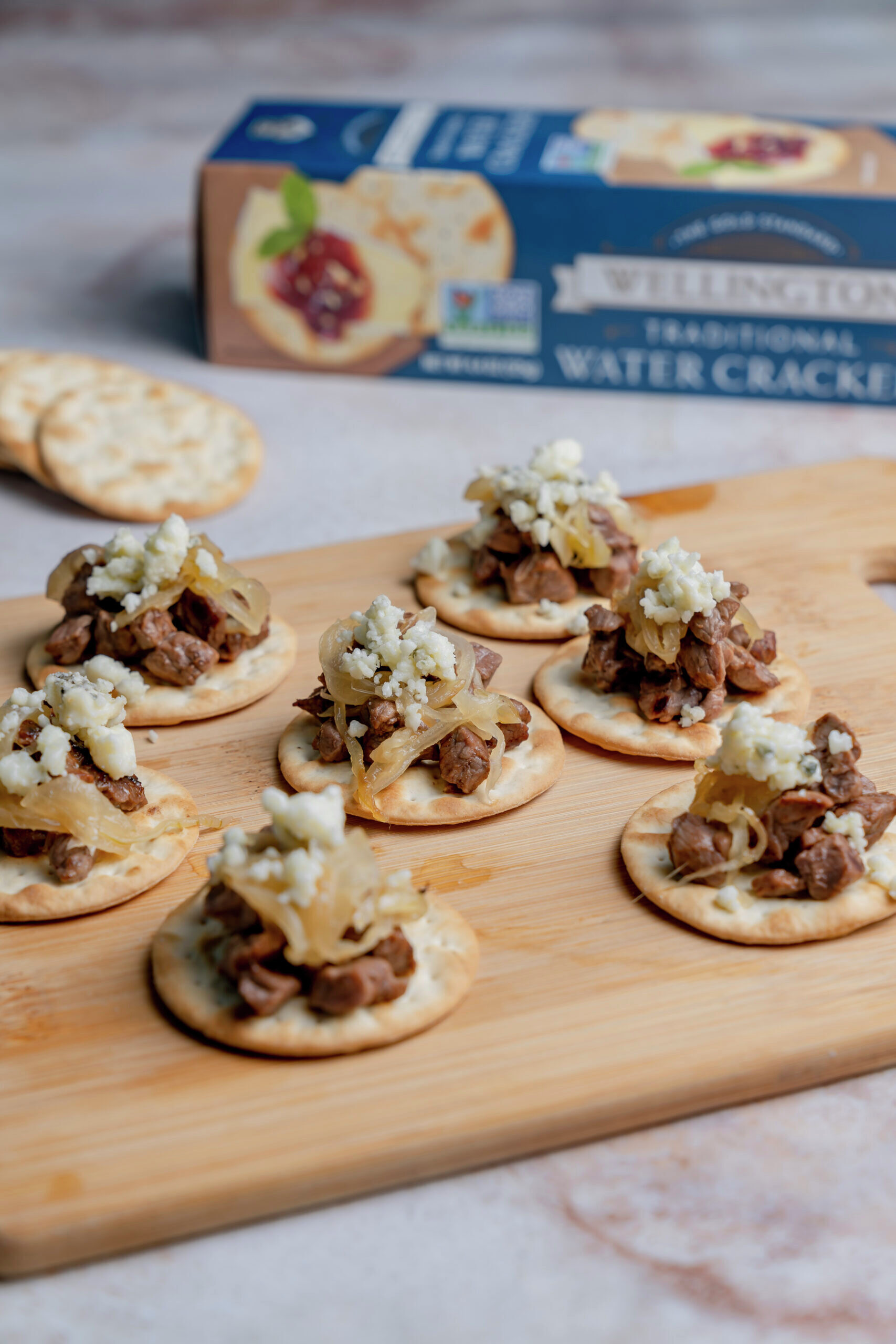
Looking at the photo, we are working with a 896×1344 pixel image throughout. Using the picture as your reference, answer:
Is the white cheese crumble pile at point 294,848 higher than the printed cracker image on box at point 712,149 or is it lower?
lower

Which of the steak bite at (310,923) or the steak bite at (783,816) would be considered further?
the steak bite at (783,816)

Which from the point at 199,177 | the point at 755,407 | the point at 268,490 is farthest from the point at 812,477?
the point at 199,177

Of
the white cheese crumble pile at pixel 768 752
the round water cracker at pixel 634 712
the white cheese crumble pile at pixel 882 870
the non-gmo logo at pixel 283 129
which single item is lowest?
the round water cracker at pixel 634 712

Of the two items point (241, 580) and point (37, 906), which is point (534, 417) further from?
point (37, 906)

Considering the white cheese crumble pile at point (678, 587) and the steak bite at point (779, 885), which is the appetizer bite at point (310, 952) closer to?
the steak bite at point (779, 885)

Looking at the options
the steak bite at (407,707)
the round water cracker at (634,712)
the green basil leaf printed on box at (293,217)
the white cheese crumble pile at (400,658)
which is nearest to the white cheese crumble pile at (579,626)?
the round water cracker at (634,712)

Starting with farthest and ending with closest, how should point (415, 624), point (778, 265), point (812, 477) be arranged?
point (778, 265) < point (812, 477) < point (415, 624)
